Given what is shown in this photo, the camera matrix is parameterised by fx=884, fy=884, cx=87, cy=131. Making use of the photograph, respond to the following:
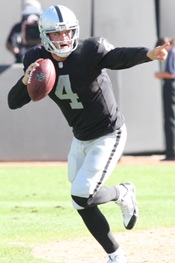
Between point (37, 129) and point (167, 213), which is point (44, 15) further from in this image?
point (37, 129)

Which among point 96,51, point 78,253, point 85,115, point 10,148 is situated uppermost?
point 96,51

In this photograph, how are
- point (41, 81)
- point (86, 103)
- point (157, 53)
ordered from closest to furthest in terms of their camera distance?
point (157, 53), point (41, 81), point (86, 103)

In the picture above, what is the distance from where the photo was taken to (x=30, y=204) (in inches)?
431

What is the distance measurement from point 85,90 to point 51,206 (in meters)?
3.96

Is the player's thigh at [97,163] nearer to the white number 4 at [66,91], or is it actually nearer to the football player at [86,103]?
the football player at [86,103]

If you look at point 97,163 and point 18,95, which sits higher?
point 18,95

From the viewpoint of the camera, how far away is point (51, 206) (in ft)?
35.2

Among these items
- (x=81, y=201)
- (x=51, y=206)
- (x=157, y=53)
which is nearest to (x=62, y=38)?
(x=157, y=53)

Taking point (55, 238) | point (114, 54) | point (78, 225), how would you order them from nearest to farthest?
point (114, 54), point (55, 238), point (78, 225)

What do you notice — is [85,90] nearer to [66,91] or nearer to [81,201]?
[66,91]

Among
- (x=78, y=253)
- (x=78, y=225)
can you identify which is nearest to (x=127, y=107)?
(x=78, y=225)

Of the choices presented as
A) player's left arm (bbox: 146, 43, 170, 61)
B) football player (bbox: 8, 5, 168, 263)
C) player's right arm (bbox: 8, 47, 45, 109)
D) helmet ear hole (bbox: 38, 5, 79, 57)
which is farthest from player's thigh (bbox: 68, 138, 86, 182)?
player's left arm (bbox: 146, 43, 170, 61)

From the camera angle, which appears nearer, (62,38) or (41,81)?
(41,81)

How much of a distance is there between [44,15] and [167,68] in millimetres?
8654
